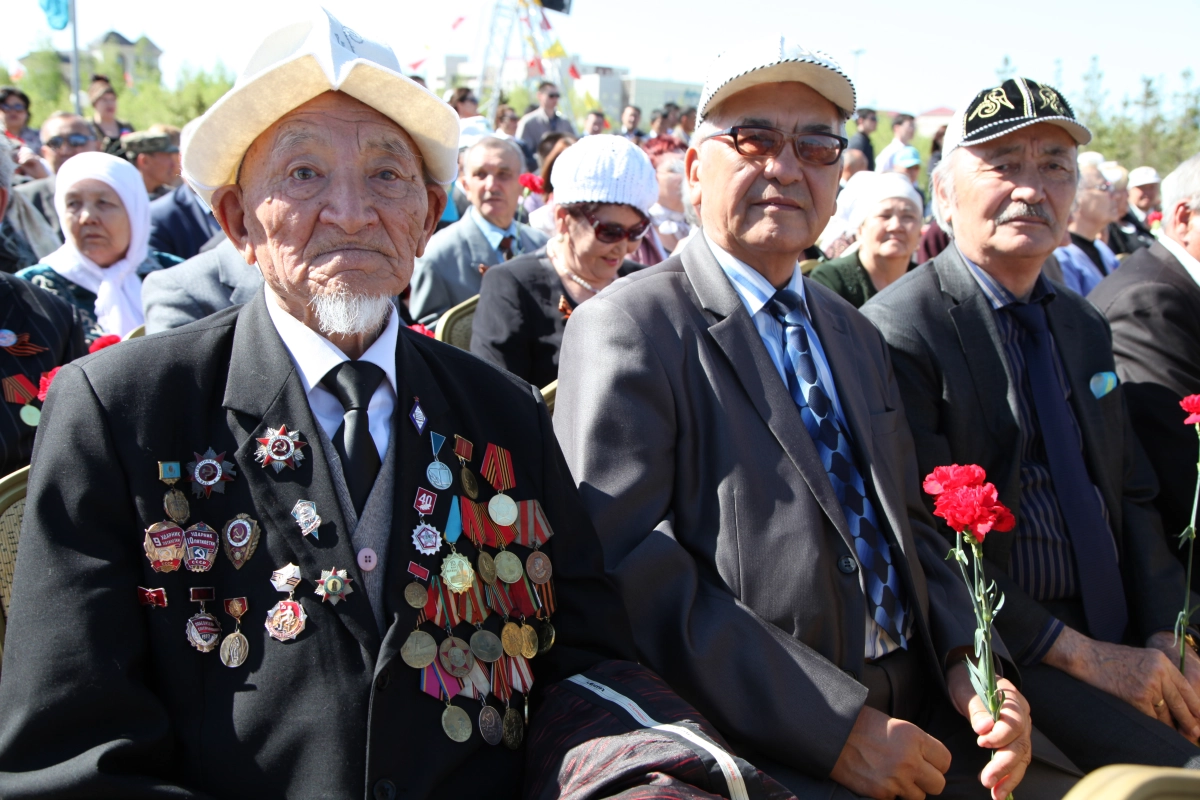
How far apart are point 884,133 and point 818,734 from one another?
1216 inches

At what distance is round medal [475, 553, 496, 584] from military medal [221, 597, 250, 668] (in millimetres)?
424

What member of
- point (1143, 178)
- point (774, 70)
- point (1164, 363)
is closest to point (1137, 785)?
point (774, 70)

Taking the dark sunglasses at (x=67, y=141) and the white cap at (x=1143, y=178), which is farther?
the white cap at (x=1143, y=178)

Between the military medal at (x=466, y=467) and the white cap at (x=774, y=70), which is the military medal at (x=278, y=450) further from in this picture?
the white cap at (x=774, y=70)

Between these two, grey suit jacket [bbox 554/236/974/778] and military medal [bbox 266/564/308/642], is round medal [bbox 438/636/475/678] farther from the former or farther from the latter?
grey suit jacket [bbox 554/236/974/778]

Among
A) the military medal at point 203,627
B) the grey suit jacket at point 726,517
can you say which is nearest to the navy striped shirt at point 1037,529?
the grey suit jacket at point 726,517

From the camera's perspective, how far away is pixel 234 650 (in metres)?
1.58

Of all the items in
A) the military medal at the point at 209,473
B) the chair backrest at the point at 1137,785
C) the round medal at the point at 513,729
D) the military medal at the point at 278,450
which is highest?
the military medal at the point at 278,450

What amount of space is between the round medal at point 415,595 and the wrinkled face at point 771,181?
3.96 feet

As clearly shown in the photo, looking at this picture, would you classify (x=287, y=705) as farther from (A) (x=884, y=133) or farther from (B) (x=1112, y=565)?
(A) (x=884, y=133)

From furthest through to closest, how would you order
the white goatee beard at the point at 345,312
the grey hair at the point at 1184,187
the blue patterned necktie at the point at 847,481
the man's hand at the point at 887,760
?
the grey hair at the point at 1184,187 < the blue patterned necktie at the point at 847,481 < the man's hand at the point at 887,760 < the white goatee beard at the point at 345,312

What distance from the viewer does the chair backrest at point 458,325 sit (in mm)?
4230

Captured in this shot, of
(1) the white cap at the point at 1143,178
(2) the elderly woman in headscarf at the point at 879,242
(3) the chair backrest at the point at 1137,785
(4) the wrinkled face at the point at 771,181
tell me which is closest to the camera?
(3) the chair backrest at the point at 1137,785

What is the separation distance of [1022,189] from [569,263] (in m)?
1.98
